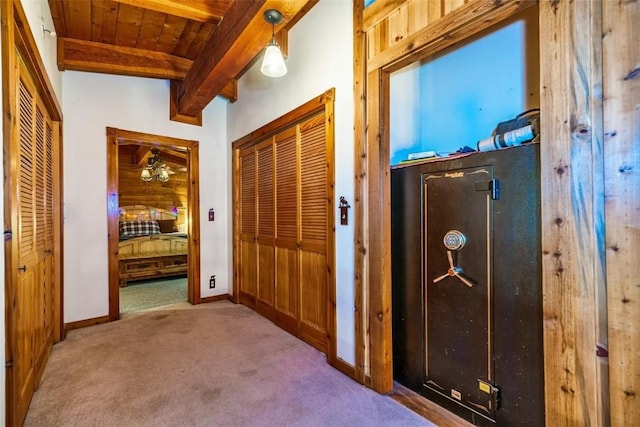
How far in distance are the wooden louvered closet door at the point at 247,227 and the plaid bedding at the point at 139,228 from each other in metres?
3.84

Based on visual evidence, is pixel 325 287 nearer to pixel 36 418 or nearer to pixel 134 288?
pixel 36 418

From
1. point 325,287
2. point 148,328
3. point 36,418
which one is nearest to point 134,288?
point 148,328

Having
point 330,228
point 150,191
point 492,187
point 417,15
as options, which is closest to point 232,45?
point 417,15

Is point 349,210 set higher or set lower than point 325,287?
higher

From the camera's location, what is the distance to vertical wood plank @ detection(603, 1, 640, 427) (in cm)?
103

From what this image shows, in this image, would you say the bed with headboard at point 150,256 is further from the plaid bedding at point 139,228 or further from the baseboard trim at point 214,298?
the baseboard trim at point 214,298

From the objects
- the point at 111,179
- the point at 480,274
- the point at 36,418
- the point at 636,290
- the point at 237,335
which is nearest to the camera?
the point at 636,290

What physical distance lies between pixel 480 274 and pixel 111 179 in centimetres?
374

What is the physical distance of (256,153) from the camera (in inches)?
142

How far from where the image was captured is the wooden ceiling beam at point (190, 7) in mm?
2467

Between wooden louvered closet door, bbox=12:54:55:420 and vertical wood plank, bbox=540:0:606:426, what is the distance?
240cm

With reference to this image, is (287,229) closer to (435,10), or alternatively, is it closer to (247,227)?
(247,227)

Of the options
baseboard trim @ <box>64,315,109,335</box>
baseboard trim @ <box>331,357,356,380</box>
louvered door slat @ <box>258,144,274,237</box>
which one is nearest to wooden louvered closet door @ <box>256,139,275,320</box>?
louvered door slat @ <box>258,144,274,237</box>

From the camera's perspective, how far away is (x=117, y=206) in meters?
3.50
